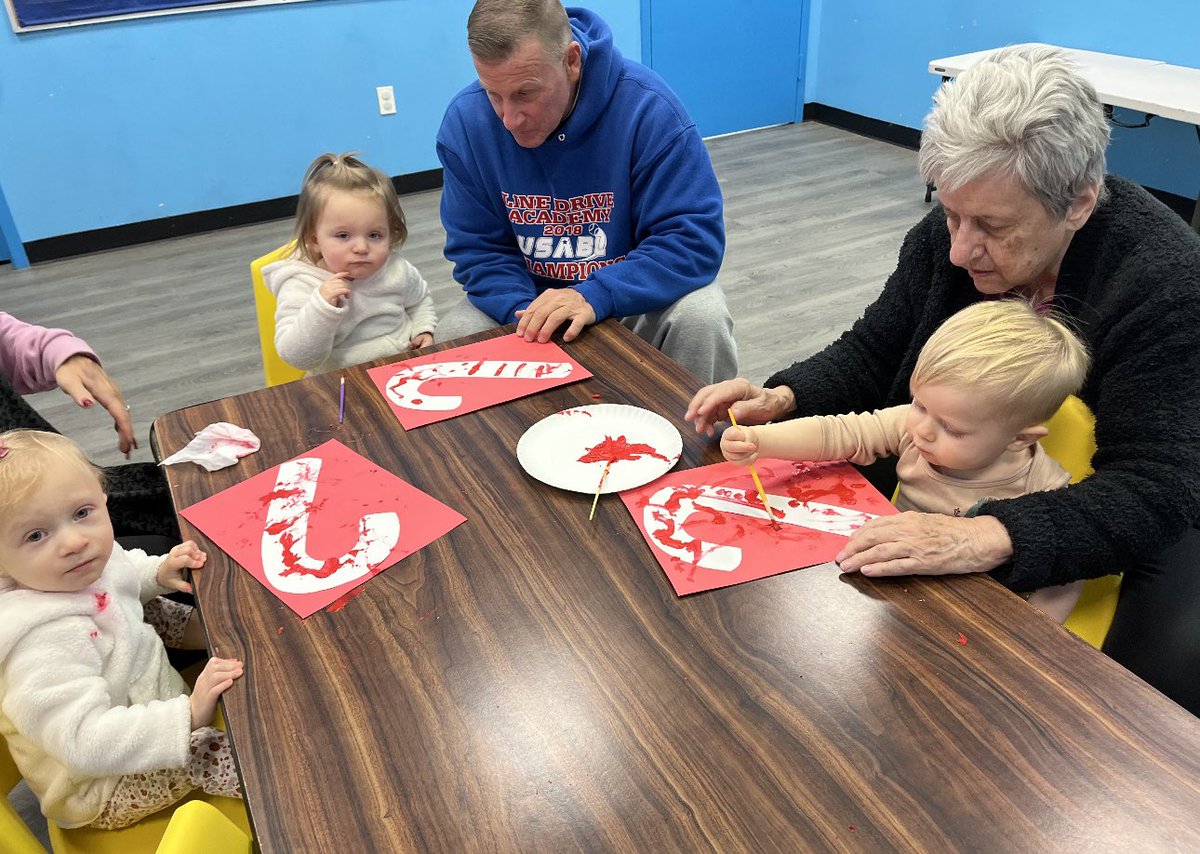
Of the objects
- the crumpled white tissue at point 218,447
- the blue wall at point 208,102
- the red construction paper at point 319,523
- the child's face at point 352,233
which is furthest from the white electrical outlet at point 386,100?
the red construction paper at point 319,523

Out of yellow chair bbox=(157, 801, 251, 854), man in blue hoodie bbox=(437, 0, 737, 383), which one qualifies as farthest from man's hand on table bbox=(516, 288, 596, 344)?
yellow chair bbox=(157, 801, 251, 854)

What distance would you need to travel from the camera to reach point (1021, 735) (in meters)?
0.76

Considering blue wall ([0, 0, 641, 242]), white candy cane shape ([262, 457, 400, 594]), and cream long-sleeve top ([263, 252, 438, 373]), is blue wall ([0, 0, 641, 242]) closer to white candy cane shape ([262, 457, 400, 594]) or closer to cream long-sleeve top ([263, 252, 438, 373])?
cream long-sleeve top ([263, 252, 438, 373])

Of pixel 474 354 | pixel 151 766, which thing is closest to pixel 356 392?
pixel 474 354

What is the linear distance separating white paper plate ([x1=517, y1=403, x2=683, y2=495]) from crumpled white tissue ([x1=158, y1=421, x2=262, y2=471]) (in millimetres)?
414

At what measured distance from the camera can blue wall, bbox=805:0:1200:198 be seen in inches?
150

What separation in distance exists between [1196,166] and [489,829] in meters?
4.44

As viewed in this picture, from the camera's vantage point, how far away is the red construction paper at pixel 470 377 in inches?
52.7

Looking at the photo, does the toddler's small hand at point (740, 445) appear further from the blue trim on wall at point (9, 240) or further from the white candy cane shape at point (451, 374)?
the blue trim on wall at point (9, 240)

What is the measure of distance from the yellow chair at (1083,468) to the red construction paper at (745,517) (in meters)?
0.30

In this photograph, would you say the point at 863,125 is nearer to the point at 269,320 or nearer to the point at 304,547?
the point at 269,320

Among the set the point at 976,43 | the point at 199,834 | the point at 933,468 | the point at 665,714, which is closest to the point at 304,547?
the point at 199,834

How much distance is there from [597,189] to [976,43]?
3.71m

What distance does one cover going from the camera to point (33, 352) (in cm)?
157
